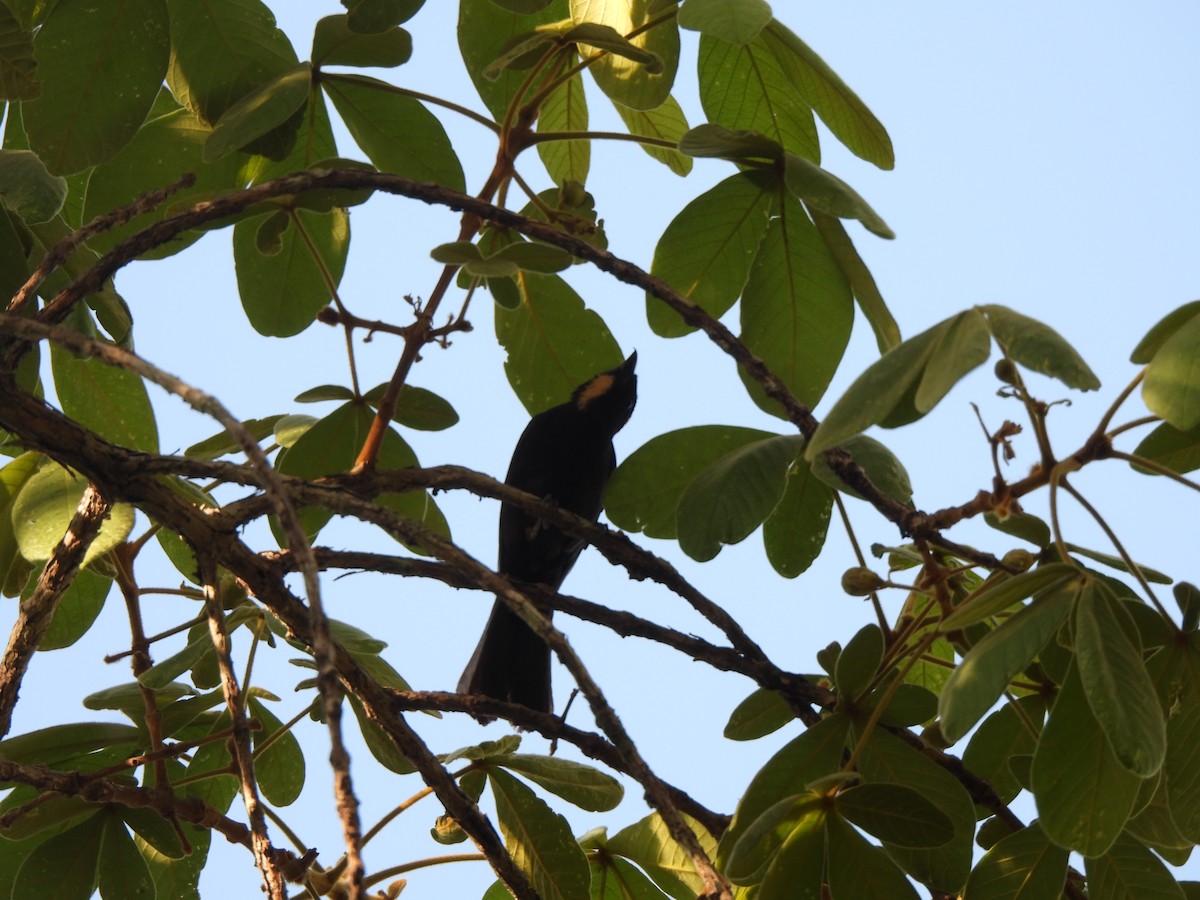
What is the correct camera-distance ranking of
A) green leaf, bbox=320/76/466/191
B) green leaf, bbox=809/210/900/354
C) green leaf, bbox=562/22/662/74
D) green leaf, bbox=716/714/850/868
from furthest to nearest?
1. green leaf, bbox=320/76/466/191
2. green leaf, bbox=809/210/900/354
3. green leaf, bbox=562/22/662/74
4. green leaf, bbox=716/714/850/868

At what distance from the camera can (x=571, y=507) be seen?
3.34m

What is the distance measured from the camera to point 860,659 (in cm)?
155

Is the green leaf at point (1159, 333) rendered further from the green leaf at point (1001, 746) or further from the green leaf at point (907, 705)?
the green leaf at point (1001, 746)

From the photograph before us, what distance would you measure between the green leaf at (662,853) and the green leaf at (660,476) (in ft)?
1.61

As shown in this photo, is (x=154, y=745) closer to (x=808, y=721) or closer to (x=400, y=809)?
(x=400, y=809)

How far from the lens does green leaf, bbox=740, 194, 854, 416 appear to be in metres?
1.87

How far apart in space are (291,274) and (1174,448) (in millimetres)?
1589

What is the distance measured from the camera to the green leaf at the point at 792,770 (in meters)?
1.52

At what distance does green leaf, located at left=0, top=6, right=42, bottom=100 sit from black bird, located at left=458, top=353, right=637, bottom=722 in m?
1.76

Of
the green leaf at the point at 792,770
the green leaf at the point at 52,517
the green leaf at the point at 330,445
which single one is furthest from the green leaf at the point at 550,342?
the green leaf at the point at 792,770

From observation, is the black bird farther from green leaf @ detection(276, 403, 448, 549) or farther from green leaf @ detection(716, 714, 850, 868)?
green leaf @ detection(716, 714, 850, 868)

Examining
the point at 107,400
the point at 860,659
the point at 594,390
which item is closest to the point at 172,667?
the point at 107,400

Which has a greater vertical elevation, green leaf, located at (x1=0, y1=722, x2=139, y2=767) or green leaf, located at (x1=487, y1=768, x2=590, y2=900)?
green leaf, located at (x1=0, y1=722, x2=139, y2=767)

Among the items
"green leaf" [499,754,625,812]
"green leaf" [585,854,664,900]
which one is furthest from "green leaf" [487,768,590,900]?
"green leaf" [585,854,664,900]
